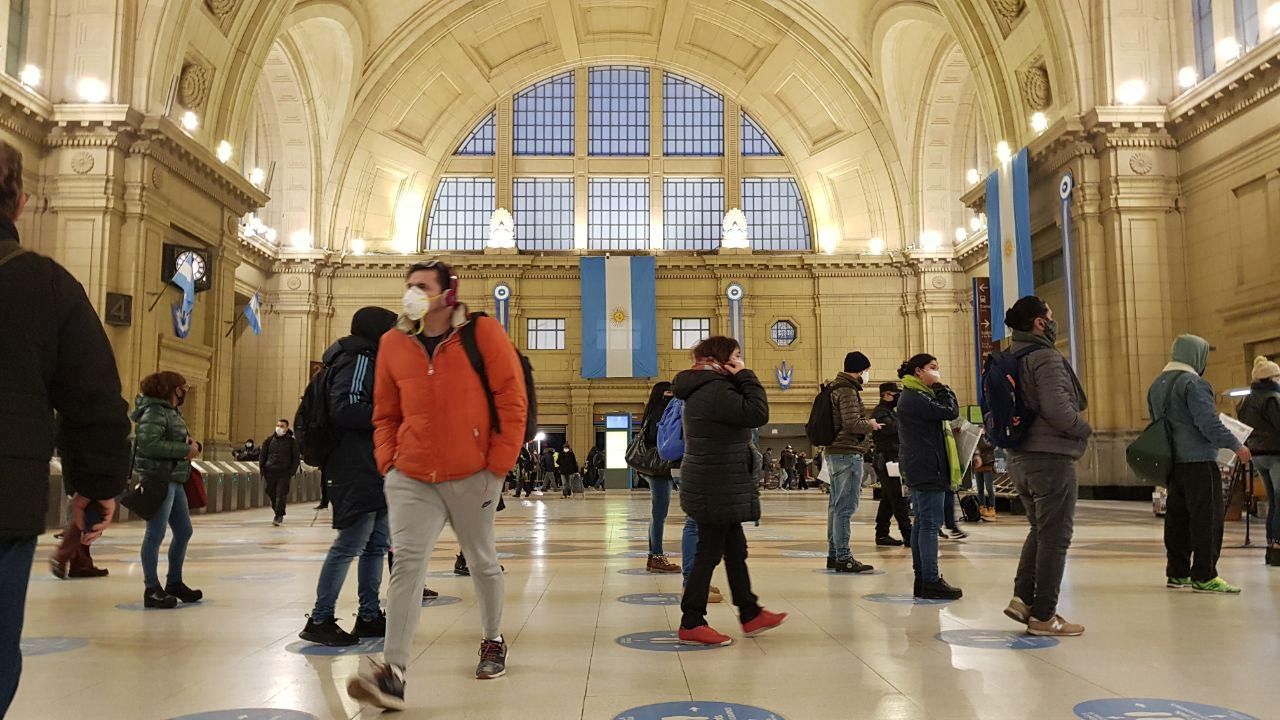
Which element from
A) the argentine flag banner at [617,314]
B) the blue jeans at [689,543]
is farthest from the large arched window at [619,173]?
the blue jeans at [689,543]

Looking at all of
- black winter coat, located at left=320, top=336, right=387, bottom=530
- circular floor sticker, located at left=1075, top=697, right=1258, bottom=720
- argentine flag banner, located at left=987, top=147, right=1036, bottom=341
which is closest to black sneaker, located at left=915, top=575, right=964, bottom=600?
circular floor sticker, located at left=1075, top=697, right=1258, bottom=720

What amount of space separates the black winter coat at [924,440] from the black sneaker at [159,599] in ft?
16.3

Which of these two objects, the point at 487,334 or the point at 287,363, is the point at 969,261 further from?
the point at 487,334

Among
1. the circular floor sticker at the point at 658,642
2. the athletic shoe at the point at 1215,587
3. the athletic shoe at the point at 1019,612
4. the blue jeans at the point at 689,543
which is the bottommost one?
the athletic shoe at the point at 1215,587

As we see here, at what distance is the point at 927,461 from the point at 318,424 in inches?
158

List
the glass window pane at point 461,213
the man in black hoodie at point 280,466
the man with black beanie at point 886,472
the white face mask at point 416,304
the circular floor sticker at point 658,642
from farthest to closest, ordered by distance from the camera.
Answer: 1. the glass window pane at point 461,213
2. the man in black hoodie at point 280,466
3. the man with black beanie at point 886,472
4. the circular floor sticker at point 658,642
5. the white face mask at point 416,304

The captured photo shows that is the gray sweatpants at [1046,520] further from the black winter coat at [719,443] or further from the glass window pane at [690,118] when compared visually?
the glass window pane at [690,118]

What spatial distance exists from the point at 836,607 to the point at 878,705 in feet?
8.17

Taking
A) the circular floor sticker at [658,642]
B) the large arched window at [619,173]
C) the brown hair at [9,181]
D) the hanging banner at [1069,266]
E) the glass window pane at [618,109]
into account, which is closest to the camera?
the brown hair at [9,181]

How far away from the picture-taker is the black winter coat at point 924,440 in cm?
645

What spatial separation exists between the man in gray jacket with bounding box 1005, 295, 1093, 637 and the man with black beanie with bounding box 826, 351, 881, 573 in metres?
2.64

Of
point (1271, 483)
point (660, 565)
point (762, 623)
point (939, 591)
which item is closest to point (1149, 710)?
point (762, 623)

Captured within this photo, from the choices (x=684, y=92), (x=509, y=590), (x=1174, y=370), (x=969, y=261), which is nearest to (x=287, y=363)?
(x=684, y=92)

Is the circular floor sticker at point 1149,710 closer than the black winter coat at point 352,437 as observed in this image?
Yes
